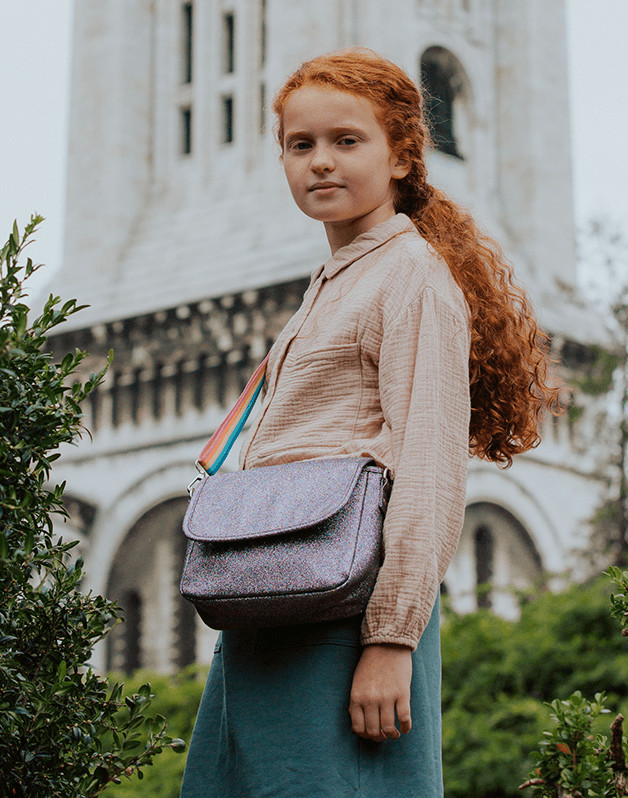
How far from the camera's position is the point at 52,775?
8.90 feet

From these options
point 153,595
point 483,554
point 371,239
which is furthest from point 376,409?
point 153,595

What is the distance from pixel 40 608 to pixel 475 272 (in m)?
1.07

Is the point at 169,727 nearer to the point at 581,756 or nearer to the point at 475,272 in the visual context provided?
the point at 581,756

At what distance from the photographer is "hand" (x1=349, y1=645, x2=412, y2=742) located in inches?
95.6

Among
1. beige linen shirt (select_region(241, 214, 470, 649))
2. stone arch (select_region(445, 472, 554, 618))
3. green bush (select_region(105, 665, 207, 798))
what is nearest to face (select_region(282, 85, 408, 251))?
beige linen shirt (select_region(241, 214, 470, 649))

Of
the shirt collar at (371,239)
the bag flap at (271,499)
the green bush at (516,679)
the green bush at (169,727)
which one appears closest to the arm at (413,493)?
the bag flap at (271,499)

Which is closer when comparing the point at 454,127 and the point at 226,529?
the point at 226,529

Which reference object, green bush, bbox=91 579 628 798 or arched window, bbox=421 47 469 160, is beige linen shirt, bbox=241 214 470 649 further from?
arched window, bbox=421 47 469 160

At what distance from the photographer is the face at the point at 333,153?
9.16ft

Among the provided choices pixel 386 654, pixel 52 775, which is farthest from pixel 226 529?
pixel 52 775

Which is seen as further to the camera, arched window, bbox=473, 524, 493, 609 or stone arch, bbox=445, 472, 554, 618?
arched window, bbox=473, 524, 493, 609

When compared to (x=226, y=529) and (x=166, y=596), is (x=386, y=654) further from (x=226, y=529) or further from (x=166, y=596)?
(x=166, y=596)

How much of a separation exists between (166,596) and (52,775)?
2105 centimetres

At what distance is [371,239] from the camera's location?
9.45ft
